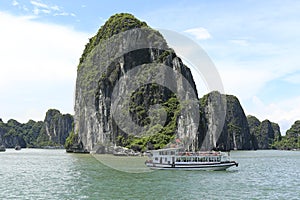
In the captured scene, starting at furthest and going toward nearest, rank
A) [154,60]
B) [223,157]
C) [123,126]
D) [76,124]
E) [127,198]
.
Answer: [76,124], [154,60], [123,126], [223,157], [127,198]

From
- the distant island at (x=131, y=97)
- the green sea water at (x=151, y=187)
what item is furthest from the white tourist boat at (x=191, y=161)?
the distant island at (x=131, y=97)

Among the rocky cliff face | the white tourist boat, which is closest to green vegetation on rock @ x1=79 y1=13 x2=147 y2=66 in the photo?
the rocky cliff face

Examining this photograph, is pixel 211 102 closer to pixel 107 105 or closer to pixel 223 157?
pixel 107 105

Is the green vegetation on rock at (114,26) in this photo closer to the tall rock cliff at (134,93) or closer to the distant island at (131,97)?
Result: the distant island at (131,97)

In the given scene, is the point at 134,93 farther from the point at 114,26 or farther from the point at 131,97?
the point at 114,26

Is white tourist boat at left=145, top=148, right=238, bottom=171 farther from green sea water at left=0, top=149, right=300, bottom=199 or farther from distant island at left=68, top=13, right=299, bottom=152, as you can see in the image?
distant island at left=68, top=13, right=299, bottom=152

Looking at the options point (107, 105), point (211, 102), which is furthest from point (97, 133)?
point (211, 102)
